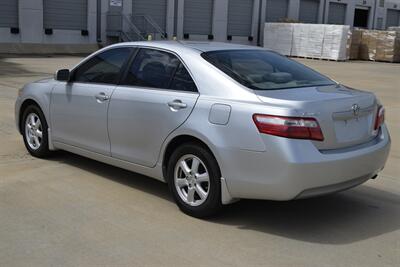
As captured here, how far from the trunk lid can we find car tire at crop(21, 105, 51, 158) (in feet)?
10.2

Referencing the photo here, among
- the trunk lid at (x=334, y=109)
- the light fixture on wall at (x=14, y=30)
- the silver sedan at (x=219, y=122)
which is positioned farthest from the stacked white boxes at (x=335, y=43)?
the trunk lid at (x=334, y=109)

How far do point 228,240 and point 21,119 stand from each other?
3.77 metres

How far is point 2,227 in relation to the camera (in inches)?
180

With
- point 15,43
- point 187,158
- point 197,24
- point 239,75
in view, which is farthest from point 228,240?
point 197,24

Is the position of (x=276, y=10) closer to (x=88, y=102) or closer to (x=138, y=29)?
(x=138, y=29)

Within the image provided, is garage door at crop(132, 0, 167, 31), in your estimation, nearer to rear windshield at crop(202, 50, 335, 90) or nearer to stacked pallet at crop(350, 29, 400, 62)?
stacked pallet at crop(350, 29, 400, 62)

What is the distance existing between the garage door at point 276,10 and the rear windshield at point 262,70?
40.3 metres

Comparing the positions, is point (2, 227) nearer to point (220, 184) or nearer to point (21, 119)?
point (220, 184)

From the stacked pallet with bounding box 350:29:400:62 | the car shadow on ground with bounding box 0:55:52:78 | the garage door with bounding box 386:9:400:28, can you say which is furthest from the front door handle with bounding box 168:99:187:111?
the garage door with bounding box 386:9:400:28

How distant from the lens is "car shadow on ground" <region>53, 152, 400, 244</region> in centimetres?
471

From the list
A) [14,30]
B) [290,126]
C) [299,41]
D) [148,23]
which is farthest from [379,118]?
[299,41]

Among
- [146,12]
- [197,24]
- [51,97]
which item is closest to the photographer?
[51,97]

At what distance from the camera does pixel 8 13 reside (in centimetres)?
3109

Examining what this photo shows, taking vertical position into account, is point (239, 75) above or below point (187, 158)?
above
